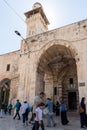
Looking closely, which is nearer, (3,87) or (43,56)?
(43,56)

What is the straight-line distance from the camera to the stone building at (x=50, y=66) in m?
10.1

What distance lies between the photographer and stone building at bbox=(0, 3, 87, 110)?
33.2 feet

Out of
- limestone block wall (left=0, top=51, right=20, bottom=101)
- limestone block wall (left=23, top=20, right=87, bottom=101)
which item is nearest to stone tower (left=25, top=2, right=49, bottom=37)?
limestone block wall (left=0, top=51, right=20, bottom=101)

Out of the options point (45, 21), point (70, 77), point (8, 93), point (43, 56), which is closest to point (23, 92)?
point (43, 56)

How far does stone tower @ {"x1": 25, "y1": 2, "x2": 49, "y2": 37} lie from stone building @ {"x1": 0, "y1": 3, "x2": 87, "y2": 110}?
619 cm

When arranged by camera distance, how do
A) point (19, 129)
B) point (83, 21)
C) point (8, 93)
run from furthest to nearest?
point (8, 93) → point (83, 21) → point (19, 129)

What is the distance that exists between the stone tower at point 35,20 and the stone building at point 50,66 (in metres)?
6.19

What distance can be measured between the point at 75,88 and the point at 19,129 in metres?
9.82

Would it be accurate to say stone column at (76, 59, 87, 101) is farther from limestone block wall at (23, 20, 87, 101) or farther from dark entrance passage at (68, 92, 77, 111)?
dark entrance passage at (68, 92, 77, 111)

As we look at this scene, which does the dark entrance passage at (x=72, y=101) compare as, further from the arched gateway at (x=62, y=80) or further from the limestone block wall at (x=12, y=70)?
the limestone block wall at (x=12, y=70)

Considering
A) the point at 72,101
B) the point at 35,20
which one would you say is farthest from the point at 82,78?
the point at 35,20

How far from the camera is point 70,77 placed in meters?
15.4

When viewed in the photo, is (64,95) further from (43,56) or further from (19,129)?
(19,129)

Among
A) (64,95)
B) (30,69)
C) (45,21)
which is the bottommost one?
(64,95)
